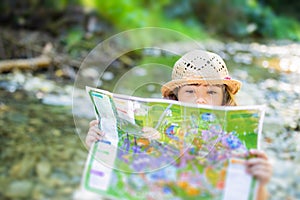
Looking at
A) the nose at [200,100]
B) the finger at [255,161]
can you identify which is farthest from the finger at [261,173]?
the nose at [200,100]

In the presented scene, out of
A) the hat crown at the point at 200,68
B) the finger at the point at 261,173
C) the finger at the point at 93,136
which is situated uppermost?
the hat crown at the point at 200,68

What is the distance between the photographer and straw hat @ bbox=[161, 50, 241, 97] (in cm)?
127

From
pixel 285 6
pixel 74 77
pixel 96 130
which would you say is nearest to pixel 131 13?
pixel 74 77

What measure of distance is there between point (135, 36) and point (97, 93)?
390 cm

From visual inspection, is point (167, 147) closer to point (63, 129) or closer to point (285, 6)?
point (63, 129)

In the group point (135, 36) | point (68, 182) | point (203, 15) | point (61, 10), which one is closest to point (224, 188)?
point (68, 182)

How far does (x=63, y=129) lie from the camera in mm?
2477

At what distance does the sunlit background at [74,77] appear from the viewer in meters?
1.99

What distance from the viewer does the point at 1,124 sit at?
2463 mm

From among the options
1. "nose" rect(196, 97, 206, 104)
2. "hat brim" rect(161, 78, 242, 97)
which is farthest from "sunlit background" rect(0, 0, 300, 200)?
"nose" rect(196, 97, 206, 104)

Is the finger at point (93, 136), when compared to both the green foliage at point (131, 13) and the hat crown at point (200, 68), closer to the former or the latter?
the hat crown at point (200, 68)

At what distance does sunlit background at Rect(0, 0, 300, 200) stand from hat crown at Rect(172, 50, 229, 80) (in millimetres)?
164

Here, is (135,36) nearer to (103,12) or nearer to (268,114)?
(103,12)

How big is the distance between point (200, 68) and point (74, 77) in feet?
7.77
